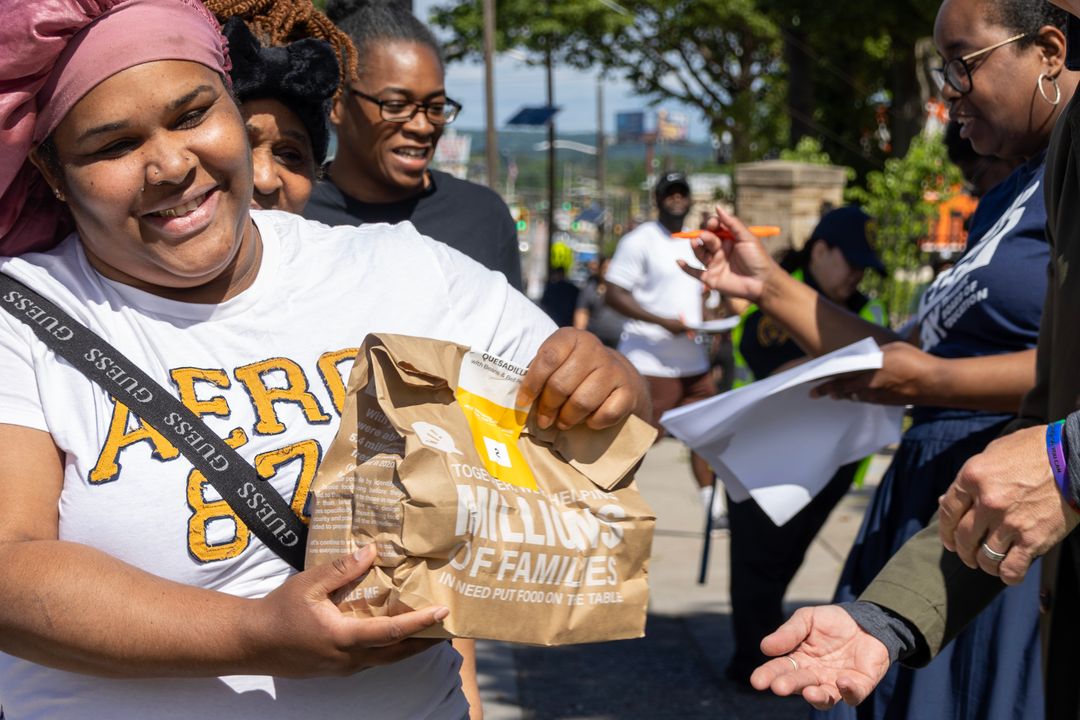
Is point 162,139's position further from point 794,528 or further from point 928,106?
point 928,106

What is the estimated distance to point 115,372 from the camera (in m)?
1.63

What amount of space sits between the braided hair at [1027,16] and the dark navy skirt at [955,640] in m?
0.94

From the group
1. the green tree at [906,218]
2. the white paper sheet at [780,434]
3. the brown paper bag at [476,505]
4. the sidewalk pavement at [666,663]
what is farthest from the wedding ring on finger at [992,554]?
the green tree at [906,218]

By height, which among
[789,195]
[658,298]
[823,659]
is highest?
[789,195]

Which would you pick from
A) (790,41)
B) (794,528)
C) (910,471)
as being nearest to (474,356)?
(910,471)

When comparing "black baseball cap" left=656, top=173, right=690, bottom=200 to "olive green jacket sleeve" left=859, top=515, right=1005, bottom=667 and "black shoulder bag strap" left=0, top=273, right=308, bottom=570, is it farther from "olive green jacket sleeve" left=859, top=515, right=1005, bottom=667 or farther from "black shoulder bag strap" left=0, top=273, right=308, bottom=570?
"black shoulder bag strap" left=0, top=273, right=308, bottom=570

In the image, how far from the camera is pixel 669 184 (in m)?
8.23

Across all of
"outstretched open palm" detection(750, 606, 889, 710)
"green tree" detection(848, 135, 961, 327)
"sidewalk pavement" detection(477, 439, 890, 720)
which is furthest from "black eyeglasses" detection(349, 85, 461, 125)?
"green tree" detection(848, 135, 961, 327)

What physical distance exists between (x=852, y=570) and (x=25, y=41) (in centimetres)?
235

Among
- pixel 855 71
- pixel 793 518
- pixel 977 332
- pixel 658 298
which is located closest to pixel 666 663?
pixel 793 518

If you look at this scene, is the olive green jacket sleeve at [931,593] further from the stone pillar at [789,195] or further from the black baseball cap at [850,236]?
the stone pillar at [789,195]

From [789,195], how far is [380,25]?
7835 mm

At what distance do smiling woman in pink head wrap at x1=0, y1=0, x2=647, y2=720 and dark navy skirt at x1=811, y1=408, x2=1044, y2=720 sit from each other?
1354 mm

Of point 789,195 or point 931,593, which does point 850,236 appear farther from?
point 789,195
